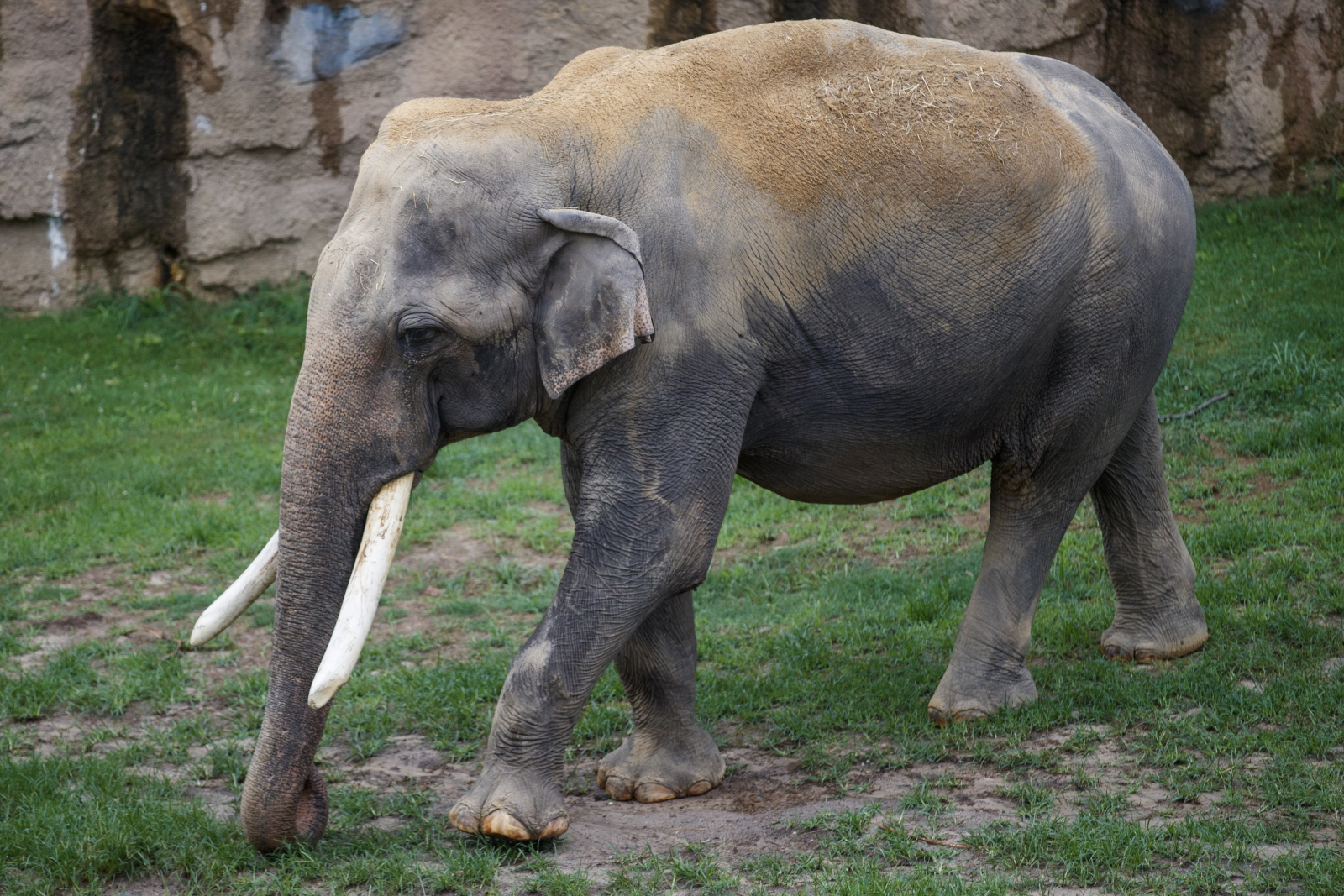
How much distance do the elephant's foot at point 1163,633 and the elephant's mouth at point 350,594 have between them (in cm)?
298

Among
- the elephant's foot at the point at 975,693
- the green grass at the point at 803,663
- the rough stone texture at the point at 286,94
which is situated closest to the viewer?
the green grass at the point at 803,663

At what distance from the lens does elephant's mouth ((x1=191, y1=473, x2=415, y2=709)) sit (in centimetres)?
347

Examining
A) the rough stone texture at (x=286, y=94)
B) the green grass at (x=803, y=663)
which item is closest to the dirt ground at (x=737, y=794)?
the green grass at (x=803, y=663)

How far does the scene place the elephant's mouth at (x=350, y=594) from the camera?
347cm

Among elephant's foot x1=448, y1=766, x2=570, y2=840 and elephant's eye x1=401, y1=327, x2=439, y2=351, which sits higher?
elephant's eye x1=401, y1=327, x2=439, y2=351

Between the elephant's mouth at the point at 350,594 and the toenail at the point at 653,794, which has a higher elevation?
the elephant's mouth at the point at 350,594

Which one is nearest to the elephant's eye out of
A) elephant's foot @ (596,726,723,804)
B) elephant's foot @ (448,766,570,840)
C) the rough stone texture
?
elephant's foot @ (448,766,570,840)

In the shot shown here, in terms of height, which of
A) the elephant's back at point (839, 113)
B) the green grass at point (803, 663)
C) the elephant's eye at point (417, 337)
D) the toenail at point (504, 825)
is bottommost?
the green grass at point (803, 663)

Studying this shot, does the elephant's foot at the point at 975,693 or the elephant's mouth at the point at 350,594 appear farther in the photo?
the elephant's foot at the point at 975,693

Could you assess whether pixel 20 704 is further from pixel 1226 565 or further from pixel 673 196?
pixel 1226 565

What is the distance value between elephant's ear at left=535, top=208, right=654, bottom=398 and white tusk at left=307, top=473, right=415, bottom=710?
54cm

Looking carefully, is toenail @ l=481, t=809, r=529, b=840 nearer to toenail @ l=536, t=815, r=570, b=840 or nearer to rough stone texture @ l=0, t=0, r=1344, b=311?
toenail @ l=536, t=815, r=570, b=840

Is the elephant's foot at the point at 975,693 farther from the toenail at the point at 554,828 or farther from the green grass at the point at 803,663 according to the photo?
the toenail at the point at 554,828

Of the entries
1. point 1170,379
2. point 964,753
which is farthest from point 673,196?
point 1170,379
